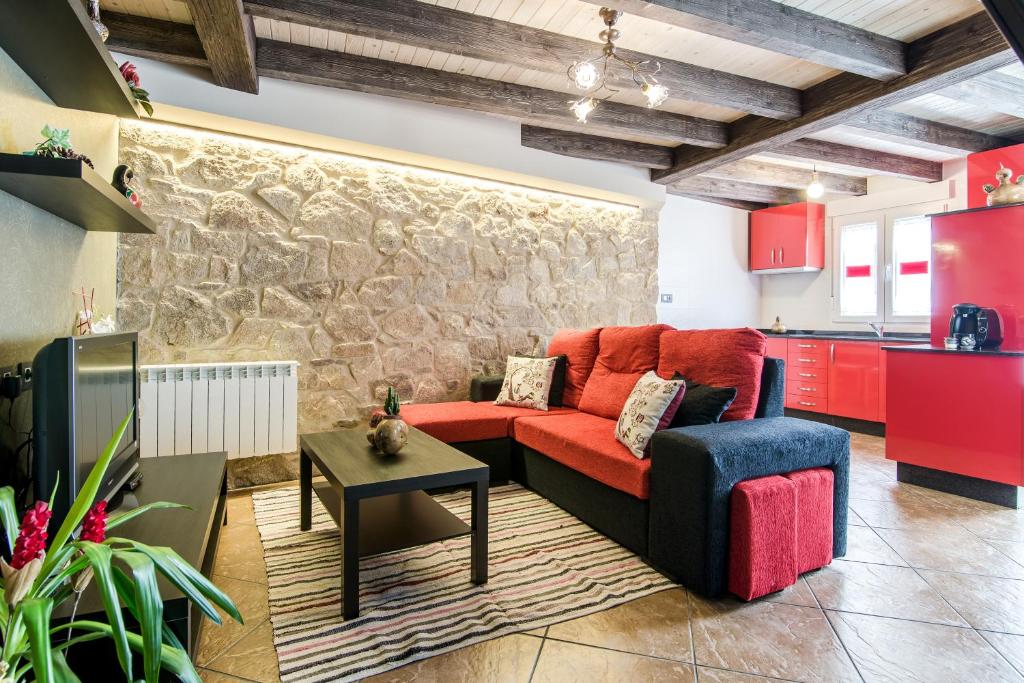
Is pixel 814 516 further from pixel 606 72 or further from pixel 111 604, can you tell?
pixel 606 72

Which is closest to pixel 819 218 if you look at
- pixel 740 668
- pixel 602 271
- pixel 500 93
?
pixel 602 271

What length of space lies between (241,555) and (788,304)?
6.02 meters

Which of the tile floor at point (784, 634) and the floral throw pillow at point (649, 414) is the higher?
the floral throw pillow at point (649, 414)

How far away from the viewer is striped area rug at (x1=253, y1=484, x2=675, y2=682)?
1.67 meters

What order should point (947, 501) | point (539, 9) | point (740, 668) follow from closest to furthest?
point (740, 668), point (539, 9), point (947, 501)

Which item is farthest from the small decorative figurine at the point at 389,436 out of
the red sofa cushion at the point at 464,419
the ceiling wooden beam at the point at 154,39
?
the ceiling wooden beam at the point at 154,39

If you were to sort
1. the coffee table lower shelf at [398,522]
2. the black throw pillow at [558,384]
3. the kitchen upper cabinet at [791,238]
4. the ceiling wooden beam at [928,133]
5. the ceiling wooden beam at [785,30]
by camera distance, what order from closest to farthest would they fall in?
the coffee table lower shelf at [398,522] < the ceiling wooden beam at [785,30] < the black throw pillow at [558,384] < the ceiling wooden beam at [928,133] < the kitchen upper cabinet at [791,238]

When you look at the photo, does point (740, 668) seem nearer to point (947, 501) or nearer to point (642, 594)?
point (642, 594)

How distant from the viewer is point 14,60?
1.60m

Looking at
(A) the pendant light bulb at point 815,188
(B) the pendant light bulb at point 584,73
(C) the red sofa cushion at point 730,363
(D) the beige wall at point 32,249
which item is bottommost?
(C) the red sofa cushion at point 730,363

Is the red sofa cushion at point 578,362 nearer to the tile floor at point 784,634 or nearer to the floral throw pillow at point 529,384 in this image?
the floral throw pillow at point 529,384

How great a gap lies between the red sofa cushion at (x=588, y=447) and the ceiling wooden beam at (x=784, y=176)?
3.13m

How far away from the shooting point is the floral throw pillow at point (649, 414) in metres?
2.33

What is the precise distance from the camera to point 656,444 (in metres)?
2.14
